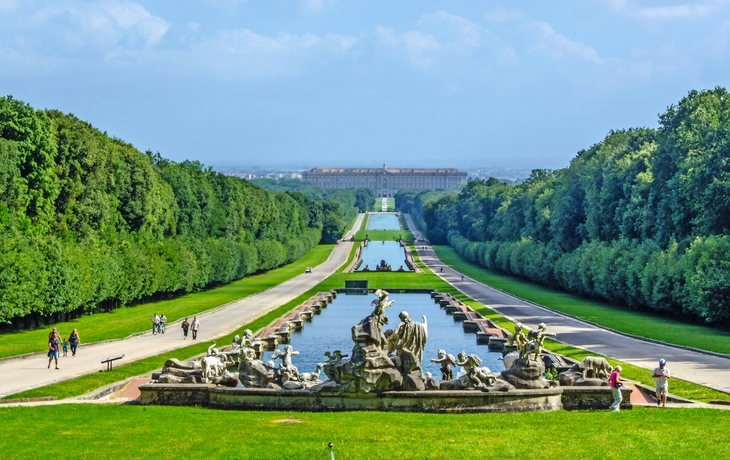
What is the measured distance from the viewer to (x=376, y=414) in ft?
76.6

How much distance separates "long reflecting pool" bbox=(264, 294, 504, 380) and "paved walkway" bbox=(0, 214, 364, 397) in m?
3.40

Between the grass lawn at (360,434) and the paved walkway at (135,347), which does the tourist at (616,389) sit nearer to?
the grass lawn at (360,434)

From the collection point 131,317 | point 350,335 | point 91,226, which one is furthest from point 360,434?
point 91,226

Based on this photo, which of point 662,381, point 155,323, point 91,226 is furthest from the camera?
point 91,226

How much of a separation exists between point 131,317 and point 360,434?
3866 cm

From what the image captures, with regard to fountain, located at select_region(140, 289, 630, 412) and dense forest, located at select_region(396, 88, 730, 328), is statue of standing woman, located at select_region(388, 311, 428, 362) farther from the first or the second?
dense forest, located at select_region(396, 88, 730, 328)

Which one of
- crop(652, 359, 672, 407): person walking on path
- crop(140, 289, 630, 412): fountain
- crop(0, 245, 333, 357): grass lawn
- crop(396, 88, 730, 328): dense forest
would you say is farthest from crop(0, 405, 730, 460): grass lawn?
crop(396, 88, 730, 328): dense forest

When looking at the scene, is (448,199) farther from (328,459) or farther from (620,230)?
(328,459)

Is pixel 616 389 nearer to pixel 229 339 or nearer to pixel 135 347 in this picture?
pixel 135 347

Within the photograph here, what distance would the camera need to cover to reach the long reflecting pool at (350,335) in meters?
40.2

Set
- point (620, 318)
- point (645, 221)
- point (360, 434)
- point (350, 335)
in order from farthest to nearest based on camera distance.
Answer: point (645, 221), point (620, 318), point (350, 335), point (360, 434)

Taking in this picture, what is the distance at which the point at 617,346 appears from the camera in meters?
40.6

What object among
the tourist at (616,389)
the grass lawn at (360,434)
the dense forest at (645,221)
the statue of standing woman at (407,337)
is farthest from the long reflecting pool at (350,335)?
the grass lawn at (360,434)

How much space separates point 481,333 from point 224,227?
52.8 m
